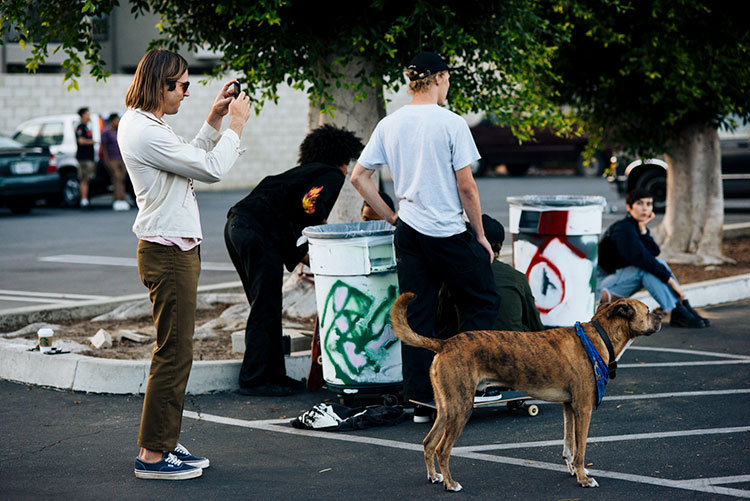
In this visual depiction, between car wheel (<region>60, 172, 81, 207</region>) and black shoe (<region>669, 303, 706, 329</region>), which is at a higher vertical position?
car wheel (<region>60, 172, 81, 207</region>)

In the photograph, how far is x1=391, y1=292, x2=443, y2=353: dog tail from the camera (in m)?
4.74

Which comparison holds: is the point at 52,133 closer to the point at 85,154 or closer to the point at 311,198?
the point at 85,154

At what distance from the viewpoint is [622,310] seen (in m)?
4.88

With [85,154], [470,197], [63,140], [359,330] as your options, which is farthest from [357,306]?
[63,140]

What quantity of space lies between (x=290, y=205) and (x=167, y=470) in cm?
223

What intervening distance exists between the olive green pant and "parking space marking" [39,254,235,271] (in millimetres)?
7556

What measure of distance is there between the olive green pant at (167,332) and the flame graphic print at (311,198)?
1.58 m

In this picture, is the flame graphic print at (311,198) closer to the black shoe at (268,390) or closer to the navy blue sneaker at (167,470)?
the black shoe at (268,390)

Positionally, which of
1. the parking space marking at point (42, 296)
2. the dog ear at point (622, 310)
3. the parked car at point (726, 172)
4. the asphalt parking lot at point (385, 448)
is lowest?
the asphalt parking lot at point (385, 448)

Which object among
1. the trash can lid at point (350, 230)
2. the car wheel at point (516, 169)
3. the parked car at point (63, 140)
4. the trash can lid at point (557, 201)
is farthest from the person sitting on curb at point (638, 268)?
the car wheel at point (516, 169)

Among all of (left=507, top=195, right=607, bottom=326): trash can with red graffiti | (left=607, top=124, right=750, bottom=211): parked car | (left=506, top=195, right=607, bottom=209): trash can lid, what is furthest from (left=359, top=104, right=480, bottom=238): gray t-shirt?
(left=607, top=124, right=750, bottom=211): parked car

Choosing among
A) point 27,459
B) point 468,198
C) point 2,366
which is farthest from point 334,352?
point 2,366

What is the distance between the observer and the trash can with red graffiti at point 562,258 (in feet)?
24.7

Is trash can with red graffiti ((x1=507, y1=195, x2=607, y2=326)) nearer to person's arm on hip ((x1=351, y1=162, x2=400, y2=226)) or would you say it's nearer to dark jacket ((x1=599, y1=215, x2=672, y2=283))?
dark jacket ((x1=599, y1=215, x2=672, y2=283))
